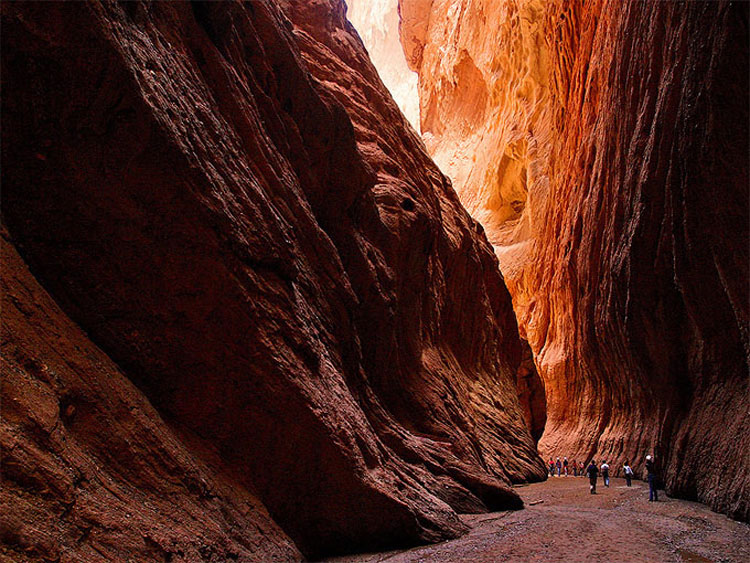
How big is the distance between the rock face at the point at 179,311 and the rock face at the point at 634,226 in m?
6.05

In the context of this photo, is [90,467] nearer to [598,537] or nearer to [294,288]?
[294,288]

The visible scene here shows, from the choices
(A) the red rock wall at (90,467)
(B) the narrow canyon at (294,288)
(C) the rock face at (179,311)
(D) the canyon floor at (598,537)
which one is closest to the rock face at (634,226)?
(B) the narrow canyon at (294,288)

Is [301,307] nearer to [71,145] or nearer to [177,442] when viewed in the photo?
[177,442]

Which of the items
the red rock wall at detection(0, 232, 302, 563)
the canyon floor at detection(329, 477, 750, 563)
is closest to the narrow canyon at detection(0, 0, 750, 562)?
the red rock wall at detection(0, 232, 302, 563)

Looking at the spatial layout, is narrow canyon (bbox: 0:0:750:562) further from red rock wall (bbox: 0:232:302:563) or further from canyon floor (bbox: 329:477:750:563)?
canyon floor (bbox: 329:477:750:563)

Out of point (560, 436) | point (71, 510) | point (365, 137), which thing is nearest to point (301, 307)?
point (71, 510)

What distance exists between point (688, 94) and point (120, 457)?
1116cm

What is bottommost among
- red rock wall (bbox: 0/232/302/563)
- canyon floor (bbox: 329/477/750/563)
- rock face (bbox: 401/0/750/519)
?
canyon floor (bbox: 329/477/750/563)

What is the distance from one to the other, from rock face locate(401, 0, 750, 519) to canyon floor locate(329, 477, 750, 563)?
904 mm

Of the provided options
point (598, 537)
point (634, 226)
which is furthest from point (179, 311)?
point (634, 226)

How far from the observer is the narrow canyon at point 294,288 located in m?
4.86

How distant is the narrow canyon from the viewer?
486 centimetres

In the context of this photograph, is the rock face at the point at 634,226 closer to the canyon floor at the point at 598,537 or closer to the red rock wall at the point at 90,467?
the canyon floor at the point at 598,537

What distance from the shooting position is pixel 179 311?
598 centimetres
